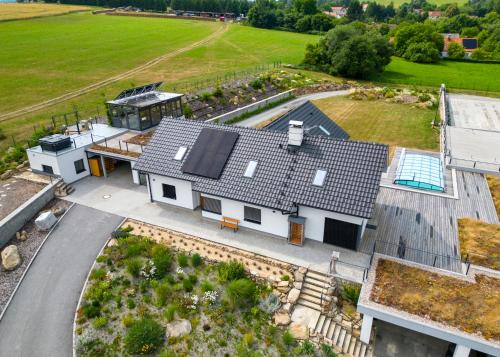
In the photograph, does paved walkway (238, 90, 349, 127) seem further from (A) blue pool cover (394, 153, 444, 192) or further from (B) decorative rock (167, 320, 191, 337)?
(B) decorative rock (167, 320, 191, 337)

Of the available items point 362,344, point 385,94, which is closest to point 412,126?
point 385,94

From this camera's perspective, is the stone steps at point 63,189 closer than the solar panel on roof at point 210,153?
No

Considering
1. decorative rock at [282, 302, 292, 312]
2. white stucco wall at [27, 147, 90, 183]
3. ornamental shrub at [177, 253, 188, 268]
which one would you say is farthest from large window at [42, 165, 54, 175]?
decorative rock at [282, 302, 292, 312]

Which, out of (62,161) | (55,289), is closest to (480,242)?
(55,289)

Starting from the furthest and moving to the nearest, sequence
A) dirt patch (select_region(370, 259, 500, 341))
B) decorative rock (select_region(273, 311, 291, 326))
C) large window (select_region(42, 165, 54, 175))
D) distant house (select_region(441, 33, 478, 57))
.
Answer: distant house (select_region(441, 33, 478, 57)), large window (select_region(42, 165, 54, 175)), decorative rock (select_region(273, 311, 291, 326)), dirt patch (select_region(370, 259, 500, 341))

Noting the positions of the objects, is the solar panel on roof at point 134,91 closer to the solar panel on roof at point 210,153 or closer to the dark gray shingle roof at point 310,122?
the solar panel on roof at point 210,153

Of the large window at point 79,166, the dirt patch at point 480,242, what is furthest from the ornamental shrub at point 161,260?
the dirt patch at point 480,242
